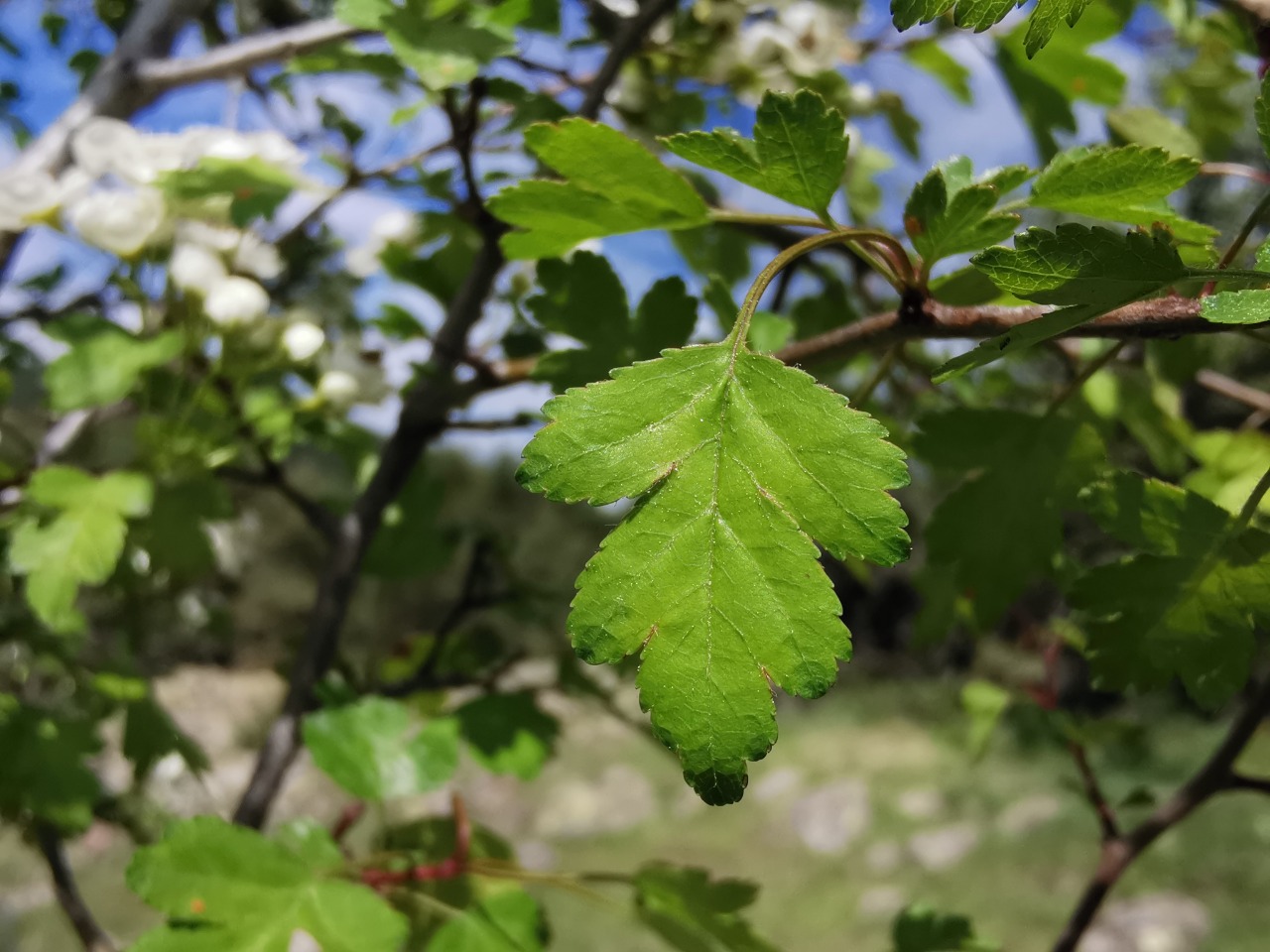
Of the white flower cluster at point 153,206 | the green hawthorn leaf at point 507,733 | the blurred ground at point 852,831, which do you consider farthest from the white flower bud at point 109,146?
the blurred ground at point 852,831

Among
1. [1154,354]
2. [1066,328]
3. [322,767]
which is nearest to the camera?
[1066,328]

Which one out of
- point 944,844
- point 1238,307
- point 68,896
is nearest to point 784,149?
point 1238,307

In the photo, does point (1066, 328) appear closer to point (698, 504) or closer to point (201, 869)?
point (698, 504)

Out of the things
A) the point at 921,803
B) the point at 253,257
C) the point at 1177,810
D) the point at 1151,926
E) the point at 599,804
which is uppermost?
the point at 253,257

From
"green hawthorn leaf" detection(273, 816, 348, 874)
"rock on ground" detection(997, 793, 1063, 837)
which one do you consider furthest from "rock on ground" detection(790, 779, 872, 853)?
"green hawthorn leaf" detection(273, 816, 348, 874)

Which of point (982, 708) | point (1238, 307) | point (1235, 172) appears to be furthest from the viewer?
point (982, 708)

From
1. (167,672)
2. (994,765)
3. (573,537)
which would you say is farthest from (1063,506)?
(573,537)

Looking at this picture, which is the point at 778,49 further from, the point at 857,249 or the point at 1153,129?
the point at 857,249
